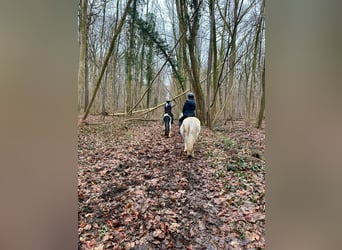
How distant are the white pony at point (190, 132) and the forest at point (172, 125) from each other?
0.11 ft

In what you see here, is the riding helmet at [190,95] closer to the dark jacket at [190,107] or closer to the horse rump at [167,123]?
the dark jacket at [190,107]

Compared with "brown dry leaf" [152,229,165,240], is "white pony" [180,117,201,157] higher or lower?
higher

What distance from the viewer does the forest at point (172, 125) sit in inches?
52.4

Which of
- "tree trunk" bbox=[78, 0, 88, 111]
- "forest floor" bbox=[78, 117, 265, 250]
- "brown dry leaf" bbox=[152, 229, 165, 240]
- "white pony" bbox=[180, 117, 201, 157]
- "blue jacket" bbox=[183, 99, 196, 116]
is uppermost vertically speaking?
"tree trunk" bbox=[78, 0, 88, 111]

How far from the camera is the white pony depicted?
1.46m


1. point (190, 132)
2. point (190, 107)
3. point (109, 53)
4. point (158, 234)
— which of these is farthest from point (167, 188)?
point (109, 53)

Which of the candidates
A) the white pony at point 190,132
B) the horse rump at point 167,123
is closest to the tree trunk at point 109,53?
the horse rump at point 167,123

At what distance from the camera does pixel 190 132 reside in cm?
148

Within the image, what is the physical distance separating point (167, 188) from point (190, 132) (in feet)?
1.25

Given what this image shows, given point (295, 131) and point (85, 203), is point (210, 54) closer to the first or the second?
point (295, 131)

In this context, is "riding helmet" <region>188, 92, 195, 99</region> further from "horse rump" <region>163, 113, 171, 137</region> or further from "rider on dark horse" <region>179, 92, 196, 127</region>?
"horse rump" <region>163, 113, 171, 137</region>

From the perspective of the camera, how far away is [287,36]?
3.38ft

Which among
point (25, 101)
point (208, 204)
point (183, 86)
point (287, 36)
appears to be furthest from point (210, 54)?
point (25, 101)

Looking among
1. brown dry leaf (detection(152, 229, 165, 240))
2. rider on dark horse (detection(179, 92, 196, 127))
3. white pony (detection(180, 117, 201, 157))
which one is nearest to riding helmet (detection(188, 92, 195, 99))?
rider on dark horse (detection(179, 92, 196, 127))
